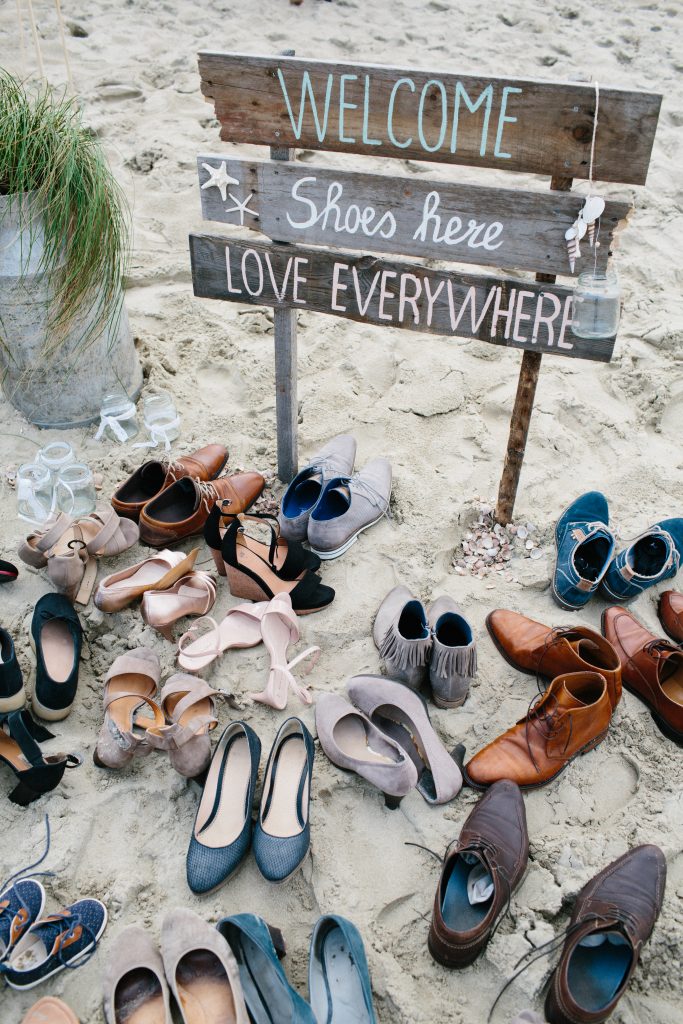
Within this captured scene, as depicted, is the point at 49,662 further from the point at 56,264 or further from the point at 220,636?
the point at 56,264

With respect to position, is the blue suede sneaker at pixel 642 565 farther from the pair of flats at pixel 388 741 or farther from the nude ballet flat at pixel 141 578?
the nude ballet flat at pixel 141 578

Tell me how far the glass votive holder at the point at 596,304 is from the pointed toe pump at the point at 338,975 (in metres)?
1.88

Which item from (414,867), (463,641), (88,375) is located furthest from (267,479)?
(414,867)

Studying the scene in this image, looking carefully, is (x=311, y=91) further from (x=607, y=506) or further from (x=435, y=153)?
(x=607, y=506)

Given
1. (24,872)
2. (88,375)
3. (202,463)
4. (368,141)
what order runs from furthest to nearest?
(88,375) → (202,463) → (368,141) → (24,872)

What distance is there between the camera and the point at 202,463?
10.6ft

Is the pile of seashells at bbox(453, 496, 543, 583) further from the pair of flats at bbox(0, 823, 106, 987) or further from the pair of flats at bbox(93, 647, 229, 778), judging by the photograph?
the pair of flats at bbox(0, 823, 106, 987)

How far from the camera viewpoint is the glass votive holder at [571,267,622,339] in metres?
2.40

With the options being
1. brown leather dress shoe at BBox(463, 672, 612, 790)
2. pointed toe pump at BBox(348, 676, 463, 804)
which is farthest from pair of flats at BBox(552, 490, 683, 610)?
pointed toe pump at BBox(348, 676, 463, 804)

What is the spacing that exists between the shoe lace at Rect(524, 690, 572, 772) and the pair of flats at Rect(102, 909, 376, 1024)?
0.79m

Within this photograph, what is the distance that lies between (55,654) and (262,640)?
702 mm

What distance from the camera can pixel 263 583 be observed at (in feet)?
9.14

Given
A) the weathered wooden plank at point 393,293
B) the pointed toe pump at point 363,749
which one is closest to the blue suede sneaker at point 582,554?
the weathered wooden plank at point 393,293

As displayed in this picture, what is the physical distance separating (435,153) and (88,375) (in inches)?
72.2
